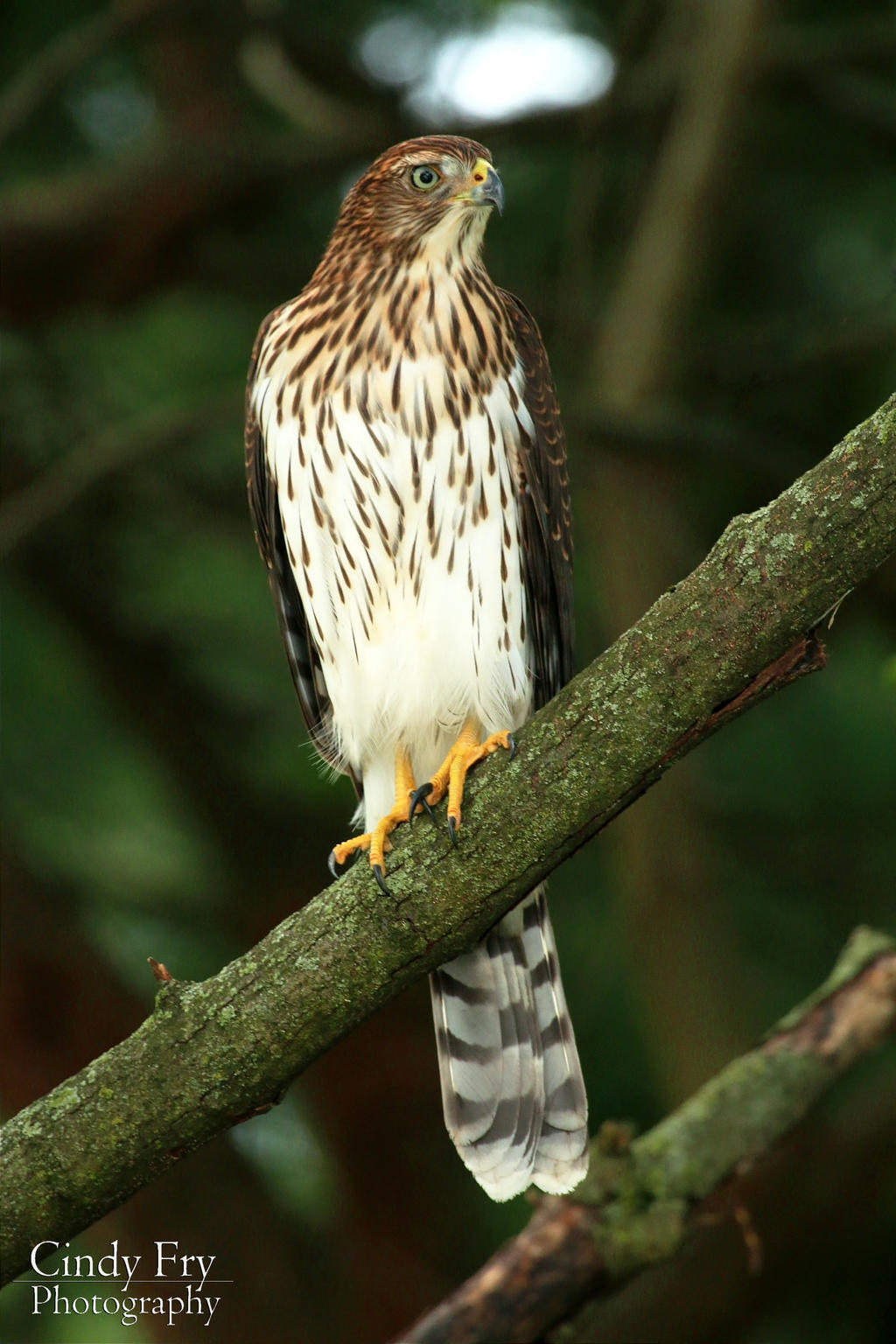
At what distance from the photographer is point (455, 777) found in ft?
12.1

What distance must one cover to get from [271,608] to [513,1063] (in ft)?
9.36

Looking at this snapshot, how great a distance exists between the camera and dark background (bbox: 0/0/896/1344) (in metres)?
6.03

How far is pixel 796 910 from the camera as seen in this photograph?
6.96 m

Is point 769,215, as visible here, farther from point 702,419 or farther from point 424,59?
point 424,59

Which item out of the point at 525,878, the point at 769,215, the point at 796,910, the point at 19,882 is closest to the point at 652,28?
the point at 769,215

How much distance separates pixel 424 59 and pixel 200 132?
105 cm

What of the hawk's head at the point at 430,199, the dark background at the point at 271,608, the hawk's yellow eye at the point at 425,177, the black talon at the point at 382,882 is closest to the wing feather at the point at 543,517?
the hawk's head at the point at 430,199

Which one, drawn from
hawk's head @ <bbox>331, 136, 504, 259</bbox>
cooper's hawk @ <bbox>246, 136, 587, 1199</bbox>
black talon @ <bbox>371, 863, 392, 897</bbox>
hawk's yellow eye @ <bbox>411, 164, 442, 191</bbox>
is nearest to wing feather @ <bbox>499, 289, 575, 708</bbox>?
cooper's hawk @ <bbox>246, 136, 587, 1199</bbox>

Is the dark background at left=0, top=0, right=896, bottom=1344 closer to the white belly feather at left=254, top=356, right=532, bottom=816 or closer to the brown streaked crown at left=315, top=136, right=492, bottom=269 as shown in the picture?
the brown streaked crown at left=315, top=136, right=492, bottom=269

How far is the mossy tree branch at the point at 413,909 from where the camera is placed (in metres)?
3.13

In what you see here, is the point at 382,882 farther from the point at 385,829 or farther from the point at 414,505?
the point at 414,505

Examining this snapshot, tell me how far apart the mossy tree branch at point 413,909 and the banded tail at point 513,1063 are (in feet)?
3.44

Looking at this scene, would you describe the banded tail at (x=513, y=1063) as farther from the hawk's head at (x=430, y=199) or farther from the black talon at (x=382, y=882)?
the hawk's head at (x=430, y=199)

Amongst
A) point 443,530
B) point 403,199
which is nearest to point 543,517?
point 443,530
